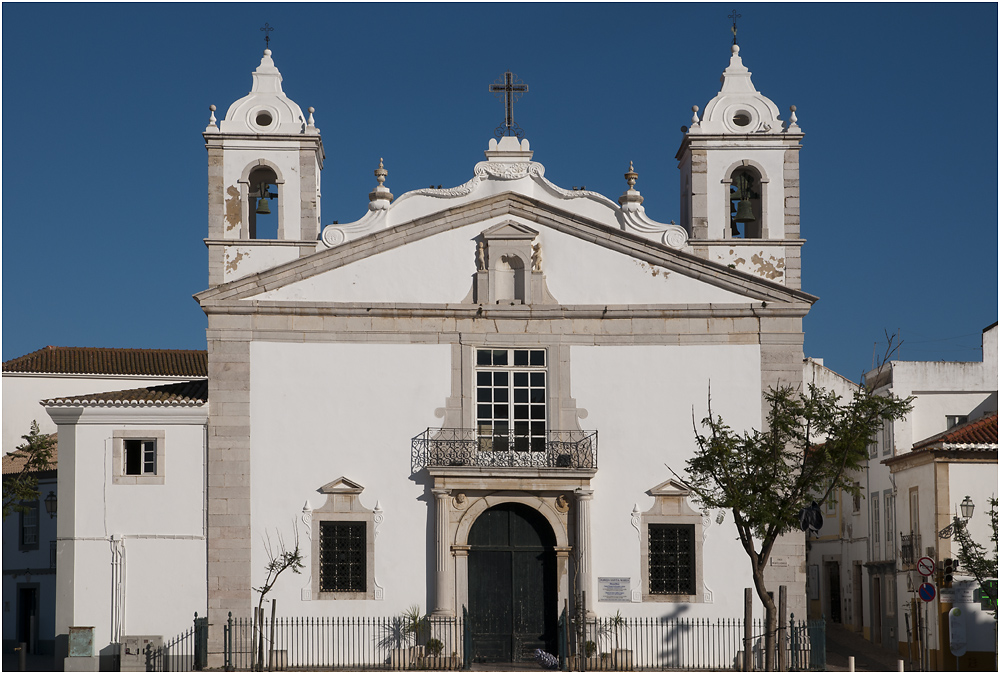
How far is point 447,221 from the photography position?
24688 mm

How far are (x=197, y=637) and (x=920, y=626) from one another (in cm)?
1422

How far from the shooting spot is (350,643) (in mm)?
23562

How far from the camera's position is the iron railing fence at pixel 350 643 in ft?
76.5

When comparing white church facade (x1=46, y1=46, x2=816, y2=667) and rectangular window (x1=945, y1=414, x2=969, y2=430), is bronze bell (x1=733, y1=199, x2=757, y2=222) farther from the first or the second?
rectangular window (x1=945, y1=414, x2=969, y2=430)

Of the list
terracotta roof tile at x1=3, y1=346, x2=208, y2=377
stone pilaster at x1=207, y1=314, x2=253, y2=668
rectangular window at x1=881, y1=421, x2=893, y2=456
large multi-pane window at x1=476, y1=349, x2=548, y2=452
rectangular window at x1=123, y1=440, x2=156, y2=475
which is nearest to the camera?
stone pilaster at x1=207, y1=314, x2=253, y2=668

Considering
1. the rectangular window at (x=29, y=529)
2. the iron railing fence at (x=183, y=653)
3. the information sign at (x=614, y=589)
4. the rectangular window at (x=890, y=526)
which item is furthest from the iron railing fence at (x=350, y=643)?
the rectangular window at (x=29, y=529)

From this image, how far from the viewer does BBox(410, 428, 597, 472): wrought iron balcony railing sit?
24.0 metres

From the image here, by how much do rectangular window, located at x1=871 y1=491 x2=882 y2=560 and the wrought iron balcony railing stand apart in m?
11.1

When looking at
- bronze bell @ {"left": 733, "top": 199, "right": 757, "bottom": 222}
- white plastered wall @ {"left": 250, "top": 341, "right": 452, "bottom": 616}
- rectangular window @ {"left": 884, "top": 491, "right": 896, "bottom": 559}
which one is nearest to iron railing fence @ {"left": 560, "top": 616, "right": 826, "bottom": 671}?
white plastered wall @ {"left": 250, "top": 341, "right": 452, "bottom": 616}

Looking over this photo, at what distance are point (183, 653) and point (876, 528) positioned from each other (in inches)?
674

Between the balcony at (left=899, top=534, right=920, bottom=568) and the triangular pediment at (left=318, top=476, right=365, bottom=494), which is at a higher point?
the triangular pediment at (left=318, top=476, right=365, bottom=494)

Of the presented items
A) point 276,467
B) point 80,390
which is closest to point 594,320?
point 276,467

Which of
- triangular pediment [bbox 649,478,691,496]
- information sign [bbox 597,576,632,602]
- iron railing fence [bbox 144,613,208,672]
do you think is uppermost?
triangular pediment [bbox 649,478,691,496]

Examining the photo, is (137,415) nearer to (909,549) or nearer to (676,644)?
(676,644)
